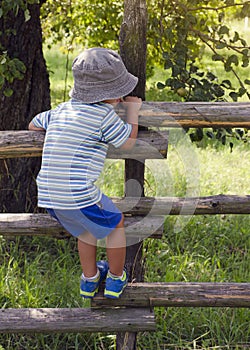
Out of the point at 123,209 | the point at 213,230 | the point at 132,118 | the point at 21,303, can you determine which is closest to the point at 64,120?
the point at 132,118

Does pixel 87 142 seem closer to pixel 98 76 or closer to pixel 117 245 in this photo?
pixel 98 76

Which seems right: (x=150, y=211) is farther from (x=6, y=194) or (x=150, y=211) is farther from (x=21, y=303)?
(x=6, y=194)

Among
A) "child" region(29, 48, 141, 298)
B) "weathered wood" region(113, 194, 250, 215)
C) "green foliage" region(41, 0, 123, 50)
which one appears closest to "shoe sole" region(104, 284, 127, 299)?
"child" region(29, 48, 141, 298)

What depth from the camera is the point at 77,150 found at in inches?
103

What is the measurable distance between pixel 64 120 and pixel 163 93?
23.7 ft

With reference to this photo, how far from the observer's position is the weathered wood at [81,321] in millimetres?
2898

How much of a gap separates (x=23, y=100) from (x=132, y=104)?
5.82 feet

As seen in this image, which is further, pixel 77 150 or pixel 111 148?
pixel 111 148

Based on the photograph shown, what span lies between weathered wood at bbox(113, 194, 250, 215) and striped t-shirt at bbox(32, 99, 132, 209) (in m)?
0.39

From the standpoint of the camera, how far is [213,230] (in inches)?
184

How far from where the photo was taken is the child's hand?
2.78 meters

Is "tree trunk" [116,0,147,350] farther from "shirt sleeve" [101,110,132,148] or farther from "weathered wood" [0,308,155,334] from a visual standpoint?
"shirt sleeve" [101,110,132,148]

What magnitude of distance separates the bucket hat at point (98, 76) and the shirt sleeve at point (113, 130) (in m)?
0.09

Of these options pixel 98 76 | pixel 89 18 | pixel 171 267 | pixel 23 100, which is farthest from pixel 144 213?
pixel 89 18
